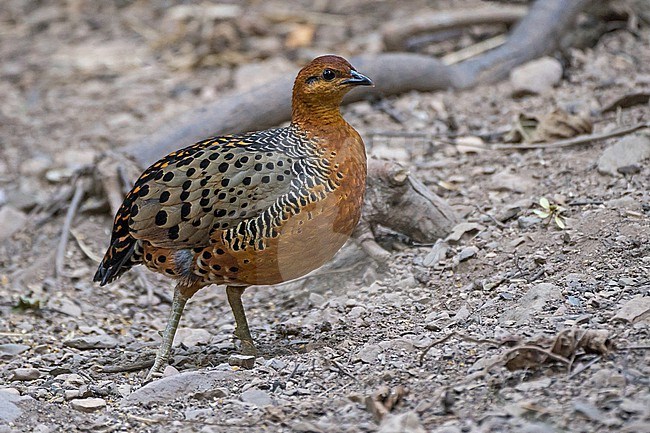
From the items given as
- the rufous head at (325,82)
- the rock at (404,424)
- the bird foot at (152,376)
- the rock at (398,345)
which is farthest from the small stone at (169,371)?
the rock at (404,424)

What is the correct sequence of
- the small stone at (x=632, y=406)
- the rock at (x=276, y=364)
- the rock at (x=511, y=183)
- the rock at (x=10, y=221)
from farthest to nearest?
the rock at (x=10, y=221)
the rock at (x=511, y=183)
the rock at (x=276, y=364)
the small stone at (x=632, y=406)

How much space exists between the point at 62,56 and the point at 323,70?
7553 mm

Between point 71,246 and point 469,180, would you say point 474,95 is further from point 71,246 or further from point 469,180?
point 71,246

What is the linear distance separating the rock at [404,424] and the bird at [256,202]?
1.40 m

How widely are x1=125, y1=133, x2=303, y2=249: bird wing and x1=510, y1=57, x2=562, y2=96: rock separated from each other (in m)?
4.08

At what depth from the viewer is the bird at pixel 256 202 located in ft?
15.2

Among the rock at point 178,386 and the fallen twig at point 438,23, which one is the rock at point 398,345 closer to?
the rock at point 178,386

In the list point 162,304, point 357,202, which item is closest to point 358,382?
point 357,202

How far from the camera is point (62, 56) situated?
1162 centimetres

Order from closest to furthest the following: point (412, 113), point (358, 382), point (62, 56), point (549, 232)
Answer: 1. point (358, 382)
2. point (549, 232)
3. point (412, 113)
4. point (62, 56)

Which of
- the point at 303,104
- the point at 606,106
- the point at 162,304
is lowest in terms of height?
the point at 162,304

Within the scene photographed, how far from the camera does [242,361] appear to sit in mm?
4730

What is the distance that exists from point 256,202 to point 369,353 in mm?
934

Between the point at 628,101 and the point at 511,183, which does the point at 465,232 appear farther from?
the point at 628,101
